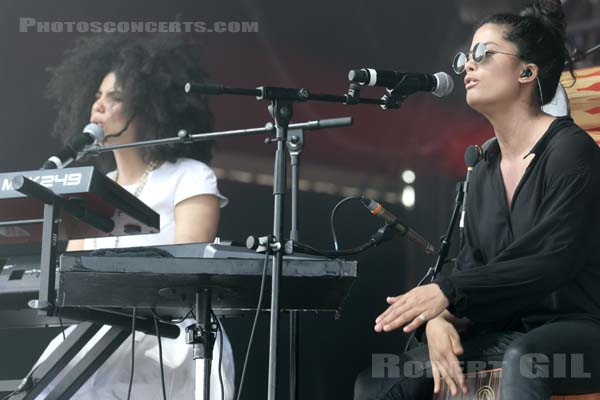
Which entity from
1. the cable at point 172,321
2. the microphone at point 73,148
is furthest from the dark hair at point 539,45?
the microphone at point 73,148

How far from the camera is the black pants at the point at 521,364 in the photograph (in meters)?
1.87

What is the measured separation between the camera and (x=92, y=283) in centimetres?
216

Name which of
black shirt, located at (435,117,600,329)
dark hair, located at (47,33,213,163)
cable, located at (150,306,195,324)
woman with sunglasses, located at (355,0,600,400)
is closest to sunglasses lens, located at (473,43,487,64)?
woman with sunglasses, located at (355,0,600,400)

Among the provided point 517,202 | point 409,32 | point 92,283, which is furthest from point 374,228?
point 92,283

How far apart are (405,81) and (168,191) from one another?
182 cm

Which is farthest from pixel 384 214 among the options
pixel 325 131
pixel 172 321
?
pixel 325 131

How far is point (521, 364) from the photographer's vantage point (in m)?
1.87

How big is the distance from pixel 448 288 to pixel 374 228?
1916 mm

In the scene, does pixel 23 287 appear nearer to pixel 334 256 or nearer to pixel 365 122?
pixel 334 256

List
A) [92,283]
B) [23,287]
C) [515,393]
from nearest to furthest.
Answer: [515,393] → [92,283] → [23,287]

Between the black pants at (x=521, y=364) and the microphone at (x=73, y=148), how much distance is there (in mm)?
1157

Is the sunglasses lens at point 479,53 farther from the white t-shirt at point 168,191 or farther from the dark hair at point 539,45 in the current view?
the white t-shirt at point 168,191

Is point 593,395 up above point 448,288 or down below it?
below

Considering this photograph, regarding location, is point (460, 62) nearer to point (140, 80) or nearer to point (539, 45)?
point (539, 45)
